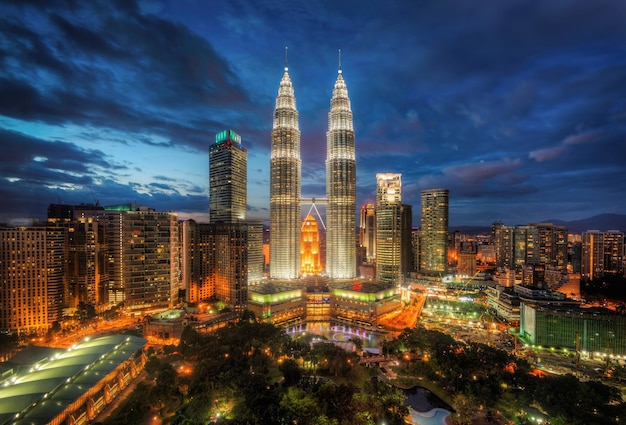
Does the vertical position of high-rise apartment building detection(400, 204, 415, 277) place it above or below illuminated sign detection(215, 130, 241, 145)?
below

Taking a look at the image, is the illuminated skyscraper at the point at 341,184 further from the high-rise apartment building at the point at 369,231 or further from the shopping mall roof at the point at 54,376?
the shopping mall roof at the point at 54,376

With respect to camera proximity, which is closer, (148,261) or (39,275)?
(39,275)

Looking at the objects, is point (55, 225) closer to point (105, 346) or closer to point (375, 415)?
point (105, 346)

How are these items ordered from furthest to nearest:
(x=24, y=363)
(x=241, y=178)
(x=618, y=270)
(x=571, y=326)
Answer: (x=241, y=178) → (x=618, y=270) → (x=571, y=326) → (x=24, y=363)

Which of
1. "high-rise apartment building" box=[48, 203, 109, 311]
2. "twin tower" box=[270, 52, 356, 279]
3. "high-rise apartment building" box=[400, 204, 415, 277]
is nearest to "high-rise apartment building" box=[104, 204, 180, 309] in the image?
"high-rise apartment building" box=[48, 203, 109, 311]

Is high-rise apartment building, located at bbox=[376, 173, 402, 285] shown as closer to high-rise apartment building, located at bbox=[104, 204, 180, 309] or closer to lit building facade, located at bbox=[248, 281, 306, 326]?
lit building facade, located at bbox=[248, 281, 306, 326]

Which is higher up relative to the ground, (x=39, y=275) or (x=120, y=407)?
(x=39, y=275)

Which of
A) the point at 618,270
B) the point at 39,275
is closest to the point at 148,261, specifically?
the point at 39,275

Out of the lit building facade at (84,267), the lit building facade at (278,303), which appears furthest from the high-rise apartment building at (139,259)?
the lit building facade at (278,303)

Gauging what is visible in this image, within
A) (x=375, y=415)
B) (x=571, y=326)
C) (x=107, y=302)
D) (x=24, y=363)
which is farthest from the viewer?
(x=107, y=302)
